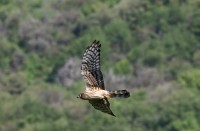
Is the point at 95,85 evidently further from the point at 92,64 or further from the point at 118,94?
the point at 92,64

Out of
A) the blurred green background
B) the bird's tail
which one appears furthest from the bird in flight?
the blurred green background

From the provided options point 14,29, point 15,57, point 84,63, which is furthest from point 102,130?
point 84,63

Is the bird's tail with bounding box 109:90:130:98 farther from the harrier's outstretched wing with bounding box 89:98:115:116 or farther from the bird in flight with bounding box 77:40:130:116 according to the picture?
the harrier's outstretched wing with bounding box 89:98:115:116

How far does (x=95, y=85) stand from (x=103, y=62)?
67.6 meters

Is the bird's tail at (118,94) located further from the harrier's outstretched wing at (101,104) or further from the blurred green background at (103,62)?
the blurred green background at (103,62)

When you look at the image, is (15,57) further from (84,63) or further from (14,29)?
(84,63)

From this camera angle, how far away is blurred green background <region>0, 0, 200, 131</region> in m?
73.4

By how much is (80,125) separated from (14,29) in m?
25.6

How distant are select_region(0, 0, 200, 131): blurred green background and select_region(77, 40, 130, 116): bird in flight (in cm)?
4525

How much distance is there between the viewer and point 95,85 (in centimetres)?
1925

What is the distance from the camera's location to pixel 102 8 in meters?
96.7

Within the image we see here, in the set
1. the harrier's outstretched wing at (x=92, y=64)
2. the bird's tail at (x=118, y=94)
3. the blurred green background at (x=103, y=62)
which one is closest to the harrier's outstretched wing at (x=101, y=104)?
the bird's tail at (x=118, y=94)

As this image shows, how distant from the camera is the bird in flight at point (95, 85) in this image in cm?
1892

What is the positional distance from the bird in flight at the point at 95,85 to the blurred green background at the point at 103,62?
1781 inches
